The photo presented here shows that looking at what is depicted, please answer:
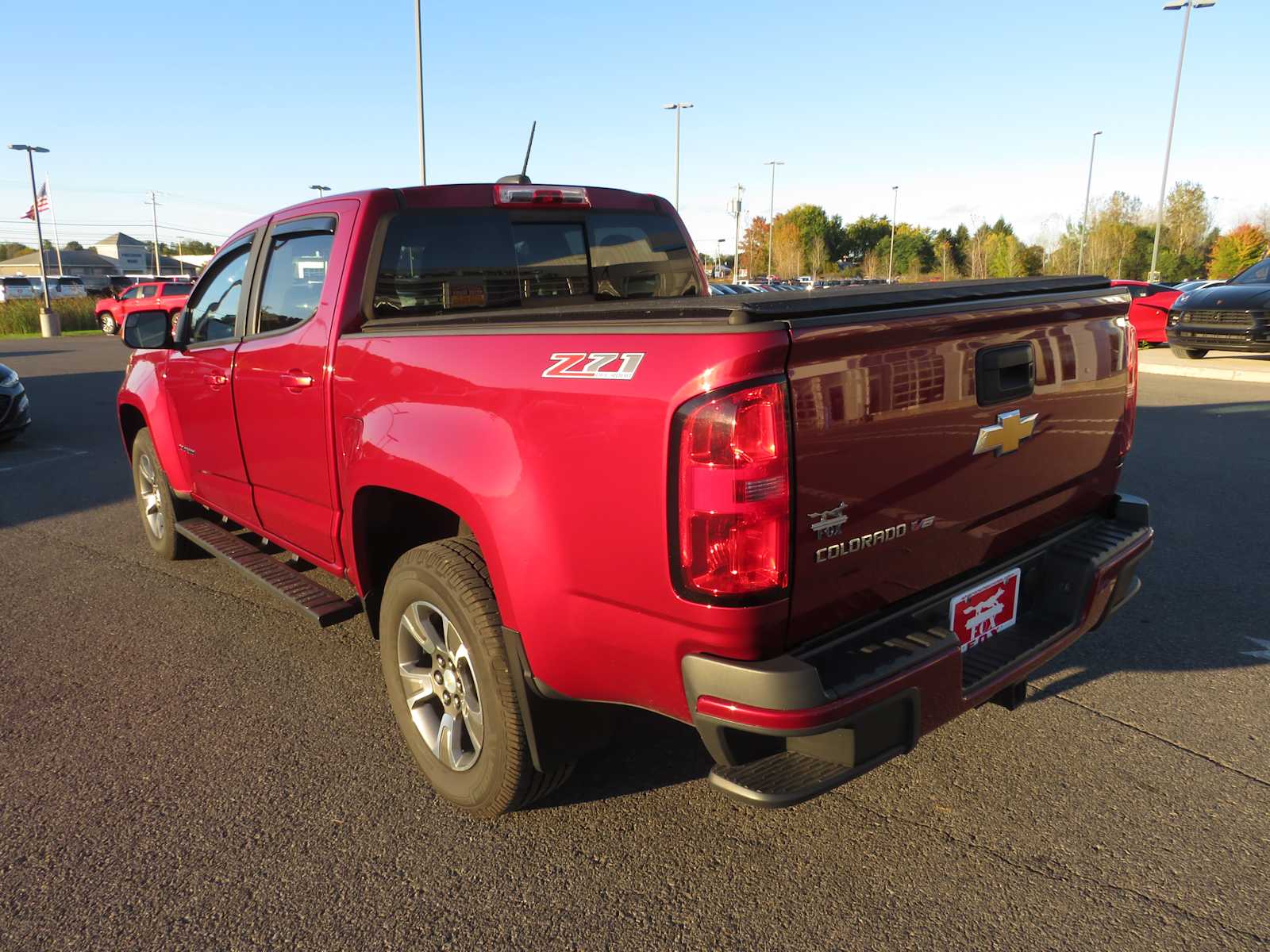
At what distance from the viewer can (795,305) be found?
200cm

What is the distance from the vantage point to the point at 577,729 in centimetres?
259

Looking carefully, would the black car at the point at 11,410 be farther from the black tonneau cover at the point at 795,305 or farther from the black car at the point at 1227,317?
the black car at the point at 1227,317

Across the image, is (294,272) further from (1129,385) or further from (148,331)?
(1129,385)

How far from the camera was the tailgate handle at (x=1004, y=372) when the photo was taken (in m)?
2.37

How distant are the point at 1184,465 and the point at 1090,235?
45405mm

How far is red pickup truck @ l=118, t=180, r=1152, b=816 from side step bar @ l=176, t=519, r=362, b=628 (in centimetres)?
4

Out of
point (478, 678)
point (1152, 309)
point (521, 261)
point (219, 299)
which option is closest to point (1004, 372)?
point (478, 678)

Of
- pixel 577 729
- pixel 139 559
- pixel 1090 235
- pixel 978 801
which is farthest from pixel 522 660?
pixel 1090 235

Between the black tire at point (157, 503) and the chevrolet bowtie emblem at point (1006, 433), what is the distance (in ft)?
14.3

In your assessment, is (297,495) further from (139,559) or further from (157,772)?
(139,559)

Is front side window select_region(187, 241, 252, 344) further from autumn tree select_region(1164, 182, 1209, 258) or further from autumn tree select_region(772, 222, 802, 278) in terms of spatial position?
autumn tree select_region(772, 222, 802, 278)

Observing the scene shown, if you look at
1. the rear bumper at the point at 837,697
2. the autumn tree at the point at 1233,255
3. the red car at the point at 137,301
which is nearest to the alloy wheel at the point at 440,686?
the rear bumper at the point at 837,697

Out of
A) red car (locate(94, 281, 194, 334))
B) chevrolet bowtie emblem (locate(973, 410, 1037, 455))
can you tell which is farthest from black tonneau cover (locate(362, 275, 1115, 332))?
red car (locate(94, 281, 194, 334))

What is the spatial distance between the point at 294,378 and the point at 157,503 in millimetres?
2620
